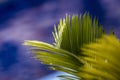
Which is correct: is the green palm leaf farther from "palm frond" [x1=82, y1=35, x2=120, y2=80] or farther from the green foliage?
"palm frond" [x1=82, y1=35, x2=120, y2=80]

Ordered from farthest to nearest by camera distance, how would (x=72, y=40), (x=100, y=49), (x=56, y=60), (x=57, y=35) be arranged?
(x=57, y=35)
(x=72, y=40)
(x=56, y=60)
(x=100, y=49)

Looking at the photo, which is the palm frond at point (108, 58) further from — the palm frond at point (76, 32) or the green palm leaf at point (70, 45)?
the palm frond at point (76, 32)

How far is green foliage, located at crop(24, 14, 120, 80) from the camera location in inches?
29.9

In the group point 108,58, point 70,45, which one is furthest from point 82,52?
point 108,58

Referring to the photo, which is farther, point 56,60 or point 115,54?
point 56,60

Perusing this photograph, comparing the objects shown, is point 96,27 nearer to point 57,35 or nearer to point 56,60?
point 57,35

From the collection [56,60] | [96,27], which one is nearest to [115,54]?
[56,60]

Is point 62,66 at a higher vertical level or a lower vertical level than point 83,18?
lower

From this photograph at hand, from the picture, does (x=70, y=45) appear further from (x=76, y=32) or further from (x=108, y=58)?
(x=108, y=58)

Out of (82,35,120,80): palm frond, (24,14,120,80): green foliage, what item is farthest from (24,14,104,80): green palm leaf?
(82,35,120,80): palm frond

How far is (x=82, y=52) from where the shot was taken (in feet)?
3.81

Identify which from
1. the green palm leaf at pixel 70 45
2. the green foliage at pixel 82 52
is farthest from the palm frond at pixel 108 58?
the green palm leaf at pixel 70 45

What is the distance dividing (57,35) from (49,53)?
0.21 metres

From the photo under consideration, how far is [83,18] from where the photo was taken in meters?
1.25
